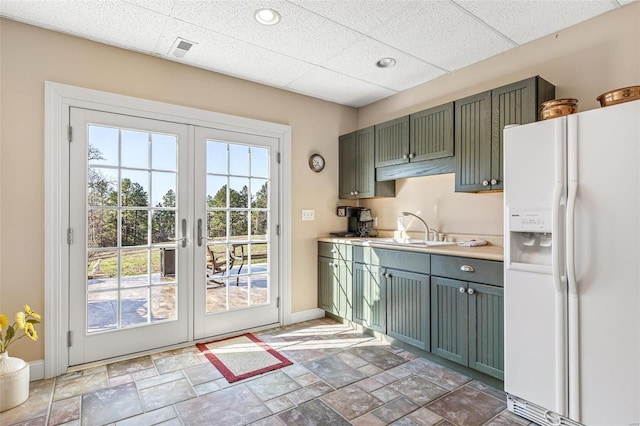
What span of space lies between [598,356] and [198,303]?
2.90 m

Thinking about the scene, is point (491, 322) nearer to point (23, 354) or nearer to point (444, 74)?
point (444, 74)

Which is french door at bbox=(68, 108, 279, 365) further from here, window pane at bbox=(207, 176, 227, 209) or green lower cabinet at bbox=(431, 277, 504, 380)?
green lower cabinet at bbox=(431, 277, 504, 380)

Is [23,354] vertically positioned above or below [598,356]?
below

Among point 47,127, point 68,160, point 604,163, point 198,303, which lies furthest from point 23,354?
point 604,163

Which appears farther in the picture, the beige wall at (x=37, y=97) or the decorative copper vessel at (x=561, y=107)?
the beige wall at (x=37, y=97)

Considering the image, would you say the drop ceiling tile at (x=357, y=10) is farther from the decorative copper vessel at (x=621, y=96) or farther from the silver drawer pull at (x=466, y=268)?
the silver drawer pull at (x=466, y=268)

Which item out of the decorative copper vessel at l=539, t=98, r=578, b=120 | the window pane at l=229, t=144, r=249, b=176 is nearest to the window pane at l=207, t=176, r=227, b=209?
the window pane at l=229, t=144, r=249, b=176

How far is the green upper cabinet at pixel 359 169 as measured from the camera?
364cm

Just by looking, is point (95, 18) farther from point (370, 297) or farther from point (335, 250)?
point (370, 297)

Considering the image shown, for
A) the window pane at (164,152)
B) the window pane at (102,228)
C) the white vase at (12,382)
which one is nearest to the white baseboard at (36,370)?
the white vase at (12,382)

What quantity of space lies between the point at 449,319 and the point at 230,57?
2.78 meters

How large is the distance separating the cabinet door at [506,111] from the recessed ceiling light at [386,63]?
0.89 meters

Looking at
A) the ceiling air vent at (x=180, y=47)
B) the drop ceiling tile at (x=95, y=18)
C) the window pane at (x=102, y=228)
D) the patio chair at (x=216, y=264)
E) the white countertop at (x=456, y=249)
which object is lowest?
the patio chair at (x=216, y=264)

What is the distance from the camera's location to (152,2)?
6.96 feet
